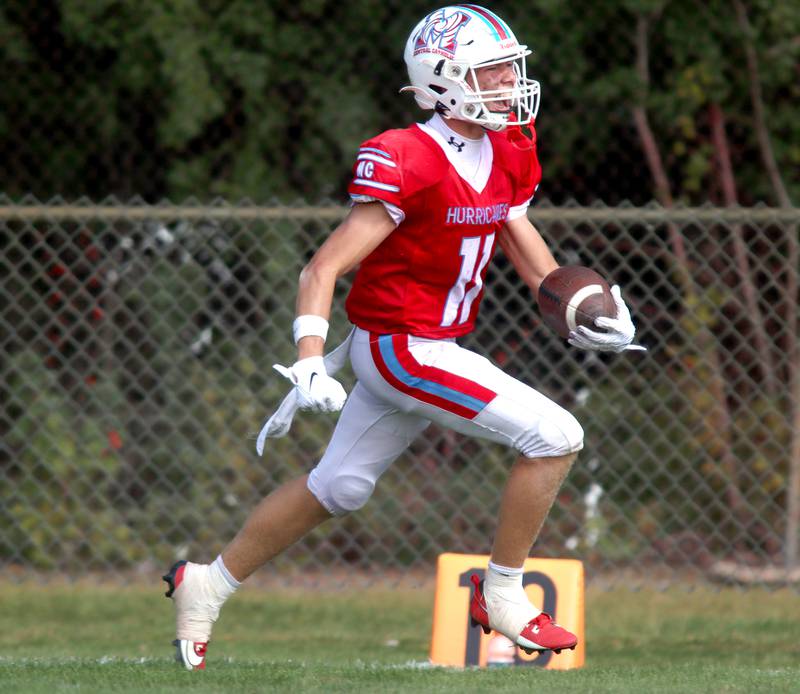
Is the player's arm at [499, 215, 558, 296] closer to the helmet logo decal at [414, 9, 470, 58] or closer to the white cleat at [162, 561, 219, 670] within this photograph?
the helmet logo decal at [414, 9, 470, 58]

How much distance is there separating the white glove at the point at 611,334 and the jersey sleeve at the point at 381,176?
678 millimetres

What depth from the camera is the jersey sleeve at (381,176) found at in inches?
148

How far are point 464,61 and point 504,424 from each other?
1.04 m

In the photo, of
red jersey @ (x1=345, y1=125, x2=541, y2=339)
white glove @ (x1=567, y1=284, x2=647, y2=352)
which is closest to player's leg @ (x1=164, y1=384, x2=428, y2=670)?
red jersey @ (x1=345, y1=125, x2=541, y2=339)

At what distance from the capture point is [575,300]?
3.98 meters

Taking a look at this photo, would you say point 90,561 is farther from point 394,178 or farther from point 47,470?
point 394,178

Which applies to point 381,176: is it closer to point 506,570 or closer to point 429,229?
point 429,229

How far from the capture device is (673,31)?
6.86 metres

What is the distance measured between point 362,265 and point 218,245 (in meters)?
2.56

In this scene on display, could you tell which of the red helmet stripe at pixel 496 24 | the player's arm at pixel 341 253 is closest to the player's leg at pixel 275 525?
the player's arm at pixel 341 253

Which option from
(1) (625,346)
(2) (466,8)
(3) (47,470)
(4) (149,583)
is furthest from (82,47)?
(1) (625,346)

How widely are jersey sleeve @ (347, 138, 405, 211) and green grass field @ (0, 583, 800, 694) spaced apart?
1.33 m

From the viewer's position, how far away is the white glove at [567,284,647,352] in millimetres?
3957

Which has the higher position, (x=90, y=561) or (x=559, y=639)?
(x=559, y=639)
